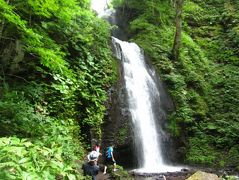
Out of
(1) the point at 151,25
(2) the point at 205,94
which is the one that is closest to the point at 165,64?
(2) the point at 205,94

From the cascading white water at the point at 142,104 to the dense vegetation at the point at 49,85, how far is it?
1377 mm

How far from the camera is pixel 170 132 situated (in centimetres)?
1438

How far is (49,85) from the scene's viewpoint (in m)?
10.2

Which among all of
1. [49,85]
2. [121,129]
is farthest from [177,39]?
Result: [49,85]

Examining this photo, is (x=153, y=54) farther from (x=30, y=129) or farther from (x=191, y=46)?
(x=30, y=129)

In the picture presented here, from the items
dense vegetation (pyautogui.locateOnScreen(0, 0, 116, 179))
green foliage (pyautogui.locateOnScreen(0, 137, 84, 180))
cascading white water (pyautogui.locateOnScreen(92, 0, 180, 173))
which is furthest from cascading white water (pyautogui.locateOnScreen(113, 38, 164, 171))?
green foliage (pyautogui.locateOnScreen(0, 137, 84, 180))

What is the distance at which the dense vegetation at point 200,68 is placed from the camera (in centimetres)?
1488

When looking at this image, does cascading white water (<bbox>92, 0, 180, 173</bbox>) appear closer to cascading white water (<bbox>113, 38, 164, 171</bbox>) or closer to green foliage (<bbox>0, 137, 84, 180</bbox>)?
cascading white water (<bbox>113, 38, 164, 171</bbox>)

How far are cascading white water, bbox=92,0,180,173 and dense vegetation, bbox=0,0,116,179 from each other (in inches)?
54.2

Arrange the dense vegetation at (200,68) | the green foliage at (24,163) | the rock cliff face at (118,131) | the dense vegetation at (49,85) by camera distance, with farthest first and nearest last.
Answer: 1. the dense vegetation at (200,68)
2. the rock cliff face at (118,131)
3. the dense vegetation at (49,85)
4. the green foliage at (24,163)

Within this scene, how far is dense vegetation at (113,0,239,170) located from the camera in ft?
48.8

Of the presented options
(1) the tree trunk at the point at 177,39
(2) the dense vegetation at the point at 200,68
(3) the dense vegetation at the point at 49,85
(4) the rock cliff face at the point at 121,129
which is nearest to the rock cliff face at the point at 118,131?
(4) the rock cliff face at the point at 121,129

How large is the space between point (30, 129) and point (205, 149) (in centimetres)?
968

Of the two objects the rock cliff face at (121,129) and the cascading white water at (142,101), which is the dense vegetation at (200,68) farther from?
the cascading white water at (142,101)
